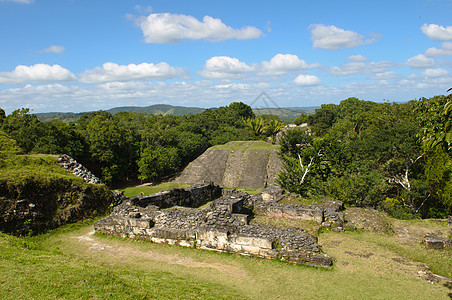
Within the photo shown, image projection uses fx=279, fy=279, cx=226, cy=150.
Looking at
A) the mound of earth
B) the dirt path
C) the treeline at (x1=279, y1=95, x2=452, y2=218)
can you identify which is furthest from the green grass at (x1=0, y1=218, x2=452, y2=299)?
the mound of earth

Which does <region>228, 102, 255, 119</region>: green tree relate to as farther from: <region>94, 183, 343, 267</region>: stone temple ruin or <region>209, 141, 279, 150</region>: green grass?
<region>94, 183, 343, 267</region>: stone temple ruin

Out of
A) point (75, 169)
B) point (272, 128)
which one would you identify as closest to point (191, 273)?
point (75, 169)

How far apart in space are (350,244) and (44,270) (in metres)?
9.99

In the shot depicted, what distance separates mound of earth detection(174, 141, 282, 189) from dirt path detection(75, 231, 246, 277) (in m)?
19.6

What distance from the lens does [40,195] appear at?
12.2 metres

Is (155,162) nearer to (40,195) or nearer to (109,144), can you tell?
(109,144)

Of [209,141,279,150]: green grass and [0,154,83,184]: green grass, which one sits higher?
[0,154,83,184]: green grass

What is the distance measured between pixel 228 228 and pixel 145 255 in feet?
10.1

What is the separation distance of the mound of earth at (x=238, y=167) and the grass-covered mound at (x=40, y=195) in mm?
17746

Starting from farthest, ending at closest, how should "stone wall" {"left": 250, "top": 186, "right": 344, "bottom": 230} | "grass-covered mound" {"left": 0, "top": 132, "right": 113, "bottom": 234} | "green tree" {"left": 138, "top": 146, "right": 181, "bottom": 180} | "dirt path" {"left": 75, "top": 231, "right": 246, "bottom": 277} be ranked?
"green tree" {"left": 138, "top": 146, "right": 181, "bottom": 180}
"stone wall" {"left": 250, "top": 186, "right": 344, "bottom": 230}
"grass-covered mound" {"left": 0, "top": 132, "right": 113, "bottom": 234}
"dirt path" {"left": 75, "top": 231, "right": 246, "bottom": 277}

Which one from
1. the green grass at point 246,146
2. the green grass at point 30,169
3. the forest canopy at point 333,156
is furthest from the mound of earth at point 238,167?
the green grass at point 30,169

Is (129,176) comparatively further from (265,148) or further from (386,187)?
(386,187)

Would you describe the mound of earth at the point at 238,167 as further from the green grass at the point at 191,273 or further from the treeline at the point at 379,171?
the green grass at the point at 191,273

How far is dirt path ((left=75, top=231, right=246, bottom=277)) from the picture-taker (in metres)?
8.84
